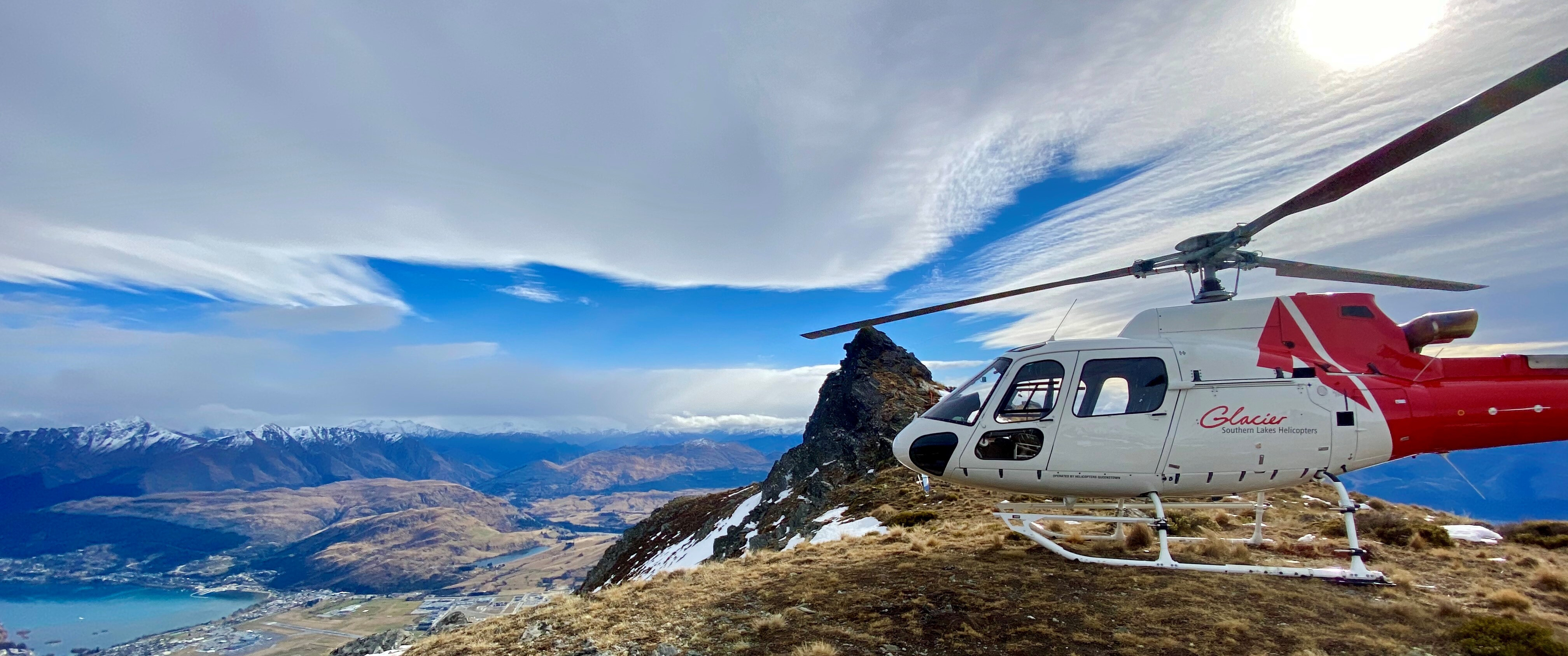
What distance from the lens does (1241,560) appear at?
10.6m

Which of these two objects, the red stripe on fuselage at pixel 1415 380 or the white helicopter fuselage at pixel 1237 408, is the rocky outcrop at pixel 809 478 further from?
the red stripe on fuselage at pixel 1415 380

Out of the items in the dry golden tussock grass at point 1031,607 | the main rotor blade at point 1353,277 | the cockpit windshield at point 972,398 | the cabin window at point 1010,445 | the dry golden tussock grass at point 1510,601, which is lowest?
the dry golden tussock grass at point 1510,601

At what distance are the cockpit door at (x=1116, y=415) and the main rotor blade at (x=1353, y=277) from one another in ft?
8.21

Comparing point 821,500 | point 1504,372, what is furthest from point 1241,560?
point 821,500

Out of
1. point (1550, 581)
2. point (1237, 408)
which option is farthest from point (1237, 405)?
point (1550, 581)

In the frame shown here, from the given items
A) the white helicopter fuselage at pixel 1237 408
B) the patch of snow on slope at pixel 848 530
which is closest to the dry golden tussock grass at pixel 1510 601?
the white helicopter fuselage at pixel 1237 408

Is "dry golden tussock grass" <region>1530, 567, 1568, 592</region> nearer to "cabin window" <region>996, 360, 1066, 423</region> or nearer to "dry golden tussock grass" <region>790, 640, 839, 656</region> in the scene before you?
"cabin window" <region>996, 360, 1066, 423</region>

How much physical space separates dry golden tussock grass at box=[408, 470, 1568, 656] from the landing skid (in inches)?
6.9

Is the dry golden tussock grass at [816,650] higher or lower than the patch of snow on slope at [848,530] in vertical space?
higher

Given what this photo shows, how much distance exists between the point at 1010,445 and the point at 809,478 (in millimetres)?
21994

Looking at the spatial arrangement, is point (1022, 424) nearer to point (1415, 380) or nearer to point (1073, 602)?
point (1073, 602)

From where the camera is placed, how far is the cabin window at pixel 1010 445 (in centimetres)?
1052

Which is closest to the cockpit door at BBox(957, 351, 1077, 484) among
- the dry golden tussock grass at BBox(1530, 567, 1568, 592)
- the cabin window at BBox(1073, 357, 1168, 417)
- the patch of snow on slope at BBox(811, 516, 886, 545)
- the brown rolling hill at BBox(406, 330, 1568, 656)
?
the cabin window at BBox(1073, 357, 1168, 417)

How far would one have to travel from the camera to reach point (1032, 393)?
10.8 meters
